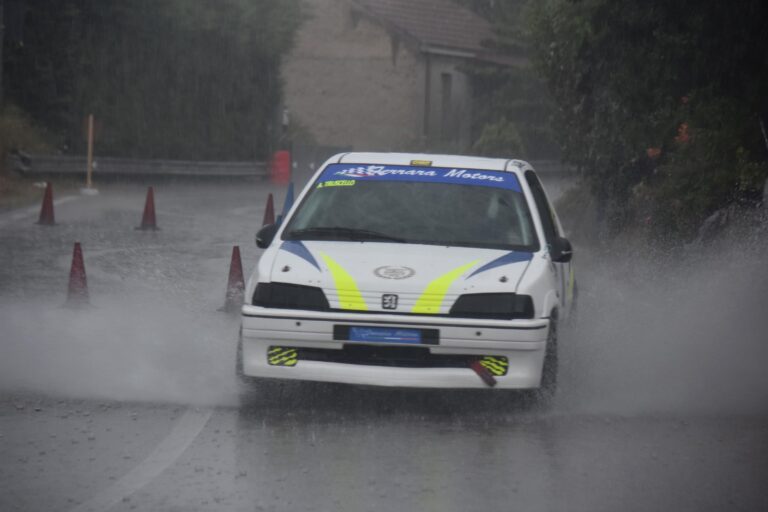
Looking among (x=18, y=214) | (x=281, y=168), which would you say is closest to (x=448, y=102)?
(x=281, y=168)

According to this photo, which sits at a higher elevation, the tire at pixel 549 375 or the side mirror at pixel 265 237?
the side mirror at pixel 265 237

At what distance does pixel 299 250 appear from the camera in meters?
9.11

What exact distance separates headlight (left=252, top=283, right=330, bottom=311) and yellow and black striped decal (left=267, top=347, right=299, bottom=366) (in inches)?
9.9

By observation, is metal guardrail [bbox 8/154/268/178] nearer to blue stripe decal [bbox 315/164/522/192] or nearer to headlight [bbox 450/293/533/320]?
blue stripe decal [bbox 315/164/522/192]

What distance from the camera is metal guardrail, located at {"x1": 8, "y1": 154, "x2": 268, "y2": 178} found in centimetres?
3197

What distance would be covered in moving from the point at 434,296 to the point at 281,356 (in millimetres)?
959

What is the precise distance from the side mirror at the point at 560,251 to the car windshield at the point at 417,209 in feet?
0.54

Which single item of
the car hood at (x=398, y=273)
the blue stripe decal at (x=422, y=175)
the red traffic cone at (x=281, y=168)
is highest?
the blue stripe decal at (x=422, y=175)

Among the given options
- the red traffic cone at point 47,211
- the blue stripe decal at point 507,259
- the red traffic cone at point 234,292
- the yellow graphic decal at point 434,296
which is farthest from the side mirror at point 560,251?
the red traffic cone at point 47,211

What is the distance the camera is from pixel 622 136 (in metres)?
17.5

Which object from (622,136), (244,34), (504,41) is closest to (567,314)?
(622,136)

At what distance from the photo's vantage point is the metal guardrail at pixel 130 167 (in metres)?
32.0

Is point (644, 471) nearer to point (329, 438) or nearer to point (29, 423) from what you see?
point (329, 438)

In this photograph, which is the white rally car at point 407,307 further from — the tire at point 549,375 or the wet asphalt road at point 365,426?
the wet asphalt road at point 365,426
